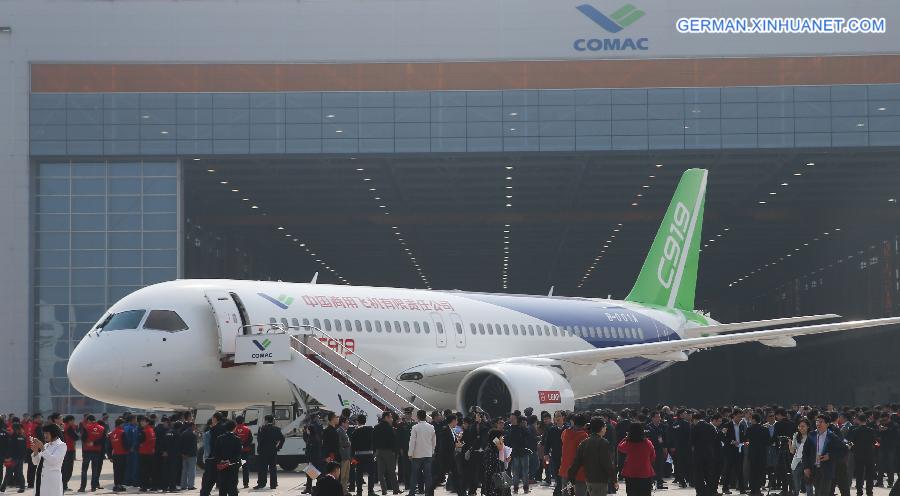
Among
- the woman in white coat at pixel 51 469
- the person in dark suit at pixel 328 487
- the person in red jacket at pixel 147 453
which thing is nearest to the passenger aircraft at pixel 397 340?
the person in red jacket at pixel 147 453

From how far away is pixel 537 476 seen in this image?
88.6ft

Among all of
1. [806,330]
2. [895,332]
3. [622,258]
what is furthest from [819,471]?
[622,258]

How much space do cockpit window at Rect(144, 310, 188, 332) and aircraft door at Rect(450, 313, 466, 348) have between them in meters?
8.29

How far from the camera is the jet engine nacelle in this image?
95.7ft

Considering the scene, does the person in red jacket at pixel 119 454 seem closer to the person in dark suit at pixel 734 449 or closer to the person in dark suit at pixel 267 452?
the person in dark suit at pixel 267 452

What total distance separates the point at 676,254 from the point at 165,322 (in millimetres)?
21481

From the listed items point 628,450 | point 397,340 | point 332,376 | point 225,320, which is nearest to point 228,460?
point 628,450

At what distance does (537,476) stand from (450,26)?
21.7 meters

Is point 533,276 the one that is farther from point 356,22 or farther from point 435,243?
point 356,22

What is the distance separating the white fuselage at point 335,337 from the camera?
1010 inches

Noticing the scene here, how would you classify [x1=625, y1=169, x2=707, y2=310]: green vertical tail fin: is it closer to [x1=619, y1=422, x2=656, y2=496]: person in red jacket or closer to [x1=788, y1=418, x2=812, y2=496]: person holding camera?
[x1=788, y1=418, x2=812, y2=496]: person holding camera

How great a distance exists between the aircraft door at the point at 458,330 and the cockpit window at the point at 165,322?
327 inches

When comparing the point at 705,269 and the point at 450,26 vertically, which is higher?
the point at 450,26

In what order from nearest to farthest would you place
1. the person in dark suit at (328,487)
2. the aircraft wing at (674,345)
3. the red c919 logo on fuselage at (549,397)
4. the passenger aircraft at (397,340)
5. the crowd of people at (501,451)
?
the person in dark suit at (328,487)
the crowd of people at (501,451)
the passenger aircraft at (397,340)
the red c919 logo on fuselage at (549,397)
the aircraft wing at (674,345)
